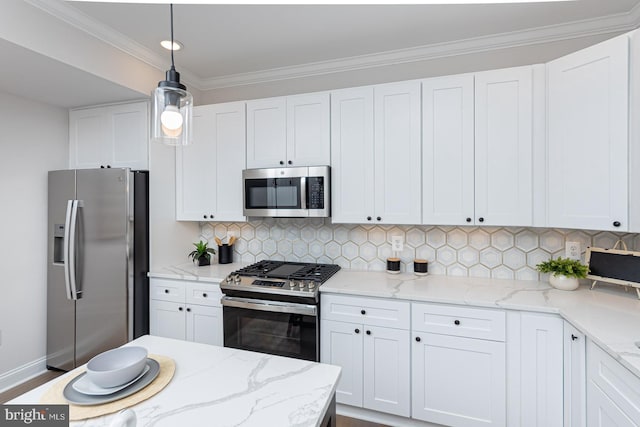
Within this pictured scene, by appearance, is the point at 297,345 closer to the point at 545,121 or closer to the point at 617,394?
the point at 617,394

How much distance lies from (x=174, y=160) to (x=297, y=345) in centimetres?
201

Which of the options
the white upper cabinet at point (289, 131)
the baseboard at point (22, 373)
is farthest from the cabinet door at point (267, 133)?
the baseboard at point (22, 373)

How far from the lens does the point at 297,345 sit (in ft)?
7.42

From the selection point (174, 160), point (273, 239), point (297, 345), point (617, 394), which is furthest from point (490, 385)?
point (174, 160)

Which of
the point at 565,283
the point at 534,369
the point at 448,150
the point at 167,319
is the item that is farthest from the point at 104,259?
the point at 565,283

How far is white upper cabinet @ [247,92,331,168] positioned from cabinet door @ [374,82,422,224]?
426 mm

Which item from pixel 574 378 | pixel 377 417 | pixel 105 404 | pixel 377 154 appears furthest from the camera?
pixel 377 154

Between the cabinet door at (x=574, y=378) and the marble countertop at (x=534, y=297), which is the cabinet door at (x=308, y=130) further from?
the cabinet door at (x=574, y=378)

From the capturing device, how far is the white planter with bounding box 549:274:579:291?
Answer: 2.09 meters

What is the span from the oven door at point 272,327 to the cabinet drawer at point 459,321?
2.32 feet

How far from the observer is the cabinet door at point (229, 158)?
9.16 ft

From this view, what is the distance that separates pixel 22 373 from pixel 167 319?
4.40 ft

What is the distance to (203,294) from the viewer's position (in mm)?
2549

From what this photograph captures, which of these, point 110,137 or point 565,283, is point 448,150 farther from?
point 110,137
